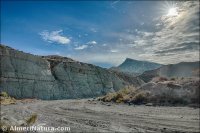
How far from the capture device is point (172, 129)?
11383 millimetres

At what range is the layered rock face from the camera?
49094mm

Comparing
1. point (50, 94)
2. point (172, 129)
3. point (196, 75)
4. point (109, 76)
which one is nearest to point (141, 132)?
point (172, 129)

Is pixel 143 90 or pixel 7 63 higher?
pixel 7 63

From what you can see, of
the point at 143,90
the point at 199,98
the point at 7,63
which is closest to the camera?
the point at 199,98

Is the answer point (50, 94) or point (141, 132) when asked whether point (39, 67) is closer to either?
point (50, 94)

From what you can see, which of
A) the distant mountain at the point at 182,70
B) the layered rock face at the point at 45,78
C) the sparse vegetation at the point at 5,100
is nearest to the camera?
the distant mountain at the point at 182,70

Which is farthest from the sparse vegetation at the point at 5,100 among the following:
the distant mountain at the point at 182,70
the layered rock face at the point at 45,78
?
the distant mountain at the point at 182,70

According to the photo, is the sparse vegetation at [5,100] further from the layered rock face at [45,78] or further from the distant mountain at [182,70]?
the distant mountain at [182,70]

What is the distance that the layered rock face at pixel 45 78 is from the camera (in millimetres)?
49094

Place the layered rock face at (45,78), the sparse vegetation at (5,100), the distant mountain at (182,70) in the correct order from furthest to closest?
the layered rock face at (45,78) → the sparse vegetation at (5,100) → the distant mountain at (182,70)

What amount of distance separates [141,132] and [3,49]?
4383 centimetres

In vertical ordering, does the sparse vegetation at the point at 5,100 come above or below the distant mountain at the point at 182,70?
below

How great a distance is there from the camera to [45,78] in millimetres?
58219

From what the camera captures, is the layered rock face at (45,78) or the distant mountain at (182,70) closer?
the distant mountain at (182,70)
